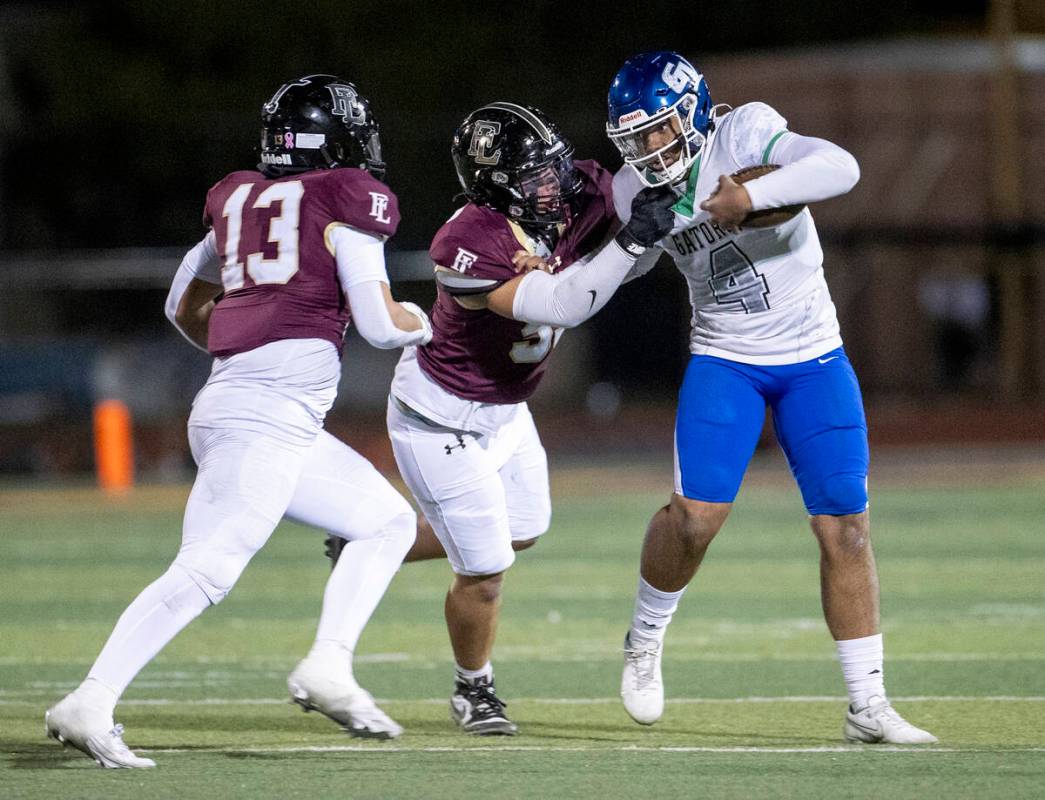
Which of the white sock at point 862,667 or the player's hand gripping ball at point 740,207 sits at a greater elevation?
the player's hand gripping ball at point 740,207

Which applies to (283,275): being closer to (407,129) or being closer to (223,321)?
(223,321)

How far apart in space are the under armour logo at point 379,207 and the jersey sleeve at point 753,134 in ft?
3.59

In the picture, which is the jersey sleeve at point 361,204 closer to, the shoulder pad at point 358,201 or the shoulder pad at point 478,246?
the shoulder pad at point 358,201

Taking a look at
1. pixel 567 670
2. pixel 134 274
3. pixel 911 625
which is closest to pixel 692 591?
pixel 911 625

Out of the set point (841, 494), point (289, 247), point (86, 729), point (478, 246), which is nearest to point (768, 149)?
point (478, 246)

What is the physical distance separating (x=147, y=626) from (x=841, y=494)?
2.02 m

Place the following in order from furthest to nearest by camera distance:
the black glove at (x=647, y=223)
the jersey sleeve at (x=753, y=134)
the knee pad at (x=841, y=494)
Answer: the jersey sleeve at (x=753, y=134)
the knee pad at (x=841, y=494)
the black glove at (x=647, y=223)

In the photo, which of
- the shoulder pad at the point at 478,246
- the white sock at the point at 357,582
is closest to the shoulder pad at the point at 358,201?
the shoulder pad at the point at 478,246

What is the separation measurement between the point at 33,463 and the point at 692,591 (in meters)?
10.2

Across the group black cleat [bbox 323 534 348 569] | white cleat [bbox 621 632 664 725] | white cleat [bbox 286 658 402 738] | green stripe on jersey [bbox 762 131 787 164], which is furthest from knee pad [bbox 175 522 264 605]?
green stripe on jersey [bbox 762 131 787 164]

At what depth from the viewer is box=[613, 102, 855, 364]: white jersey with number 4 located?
5.12m

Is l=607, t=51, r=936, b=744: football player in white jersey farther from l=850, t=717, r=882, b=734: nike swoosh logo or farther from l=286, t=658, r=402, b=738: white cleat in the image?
l=286, t=658, r=402, b=738: white cleat

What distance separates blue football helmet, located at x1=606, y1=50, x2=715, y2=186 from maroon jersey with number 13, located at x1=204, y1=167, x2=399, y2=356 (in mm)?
758

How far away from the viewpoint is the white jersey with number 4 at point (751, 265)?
512 centimetres
